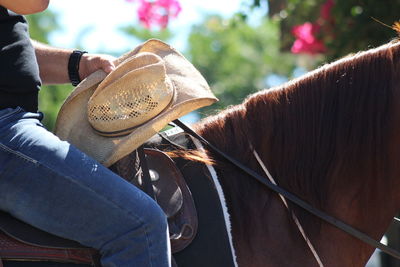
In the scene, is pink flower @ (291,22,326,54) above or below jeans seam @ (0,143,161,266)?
above

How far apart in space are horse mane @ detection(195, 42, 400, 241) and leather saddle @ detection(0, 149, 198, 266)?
0.19m

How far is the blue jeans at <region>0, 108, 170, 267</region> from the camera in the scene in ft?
7.51

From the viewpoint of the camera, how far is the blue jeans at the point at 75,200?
7.51 ft

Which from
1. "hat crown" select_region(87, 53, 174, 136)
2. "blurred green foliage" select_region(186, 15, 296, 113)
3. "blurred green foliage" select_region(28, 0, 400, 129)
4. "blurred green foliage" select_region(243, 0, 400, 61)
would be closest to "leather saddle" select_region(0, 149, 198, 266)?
"hat crown" select_region(87, 53, 174, 136)

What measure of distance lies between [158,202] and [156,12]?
3.80 meters

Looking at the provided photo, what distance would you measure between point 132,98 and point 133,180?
0.98 feet

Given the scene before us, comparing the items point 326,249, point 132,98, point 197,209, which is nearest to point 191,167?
point 197,209

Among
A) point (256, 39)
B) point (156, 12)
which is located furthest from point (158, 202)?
point (256, 39)

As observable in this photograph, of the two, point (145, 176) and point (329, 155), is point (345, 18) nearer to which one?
point (329, 155)

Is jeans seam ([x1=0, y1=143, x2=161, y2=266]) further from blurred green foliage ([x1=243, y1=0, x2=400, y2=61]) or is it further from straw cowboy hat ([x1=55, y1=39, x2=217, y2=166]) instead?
blurred green foliage ([x1=243, y1=0, x2=400, y2=61])

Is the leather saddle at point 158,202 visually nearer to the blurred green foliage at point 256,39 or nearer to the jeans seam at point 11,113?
the jeans seam at point 11,113

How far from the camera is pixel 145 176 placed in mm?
2564

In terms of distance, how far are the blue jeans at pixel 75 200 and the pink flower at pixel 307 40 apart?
14.0ft

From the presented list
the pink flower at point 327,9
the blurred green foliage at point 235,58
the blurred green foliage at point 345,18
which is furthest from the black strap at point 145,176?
the blurred green foliage at point 235,58
